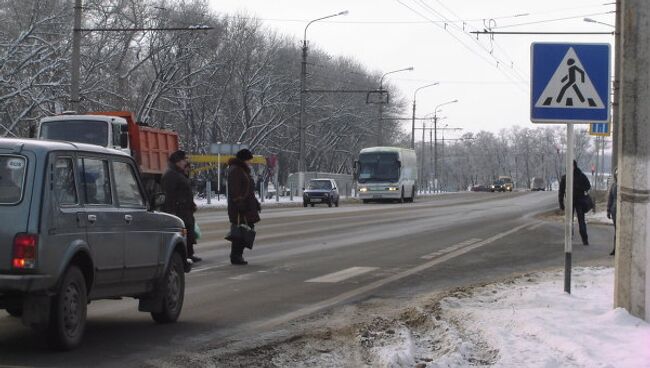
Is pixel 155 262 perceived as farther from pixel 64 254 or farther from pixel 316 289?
pixel 316 289

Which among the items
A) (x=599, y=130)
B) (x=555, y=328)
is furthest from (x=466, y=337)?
(x=599, y=130)

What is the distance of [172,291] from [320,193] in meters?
41.6

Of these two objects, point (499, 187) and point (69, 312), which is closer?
point (69, 312)

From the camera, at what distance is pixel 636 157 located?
320 inches

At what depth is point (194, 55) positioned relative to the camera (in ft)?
208

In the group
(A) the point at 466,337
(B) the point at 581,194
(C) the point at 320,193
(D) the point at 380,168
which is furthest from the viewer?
(D) the point at 380,168

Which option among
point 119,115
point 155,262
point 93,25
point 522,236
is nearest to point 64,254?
point 155,262

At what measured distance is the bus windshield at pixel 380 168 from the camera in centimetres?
5794

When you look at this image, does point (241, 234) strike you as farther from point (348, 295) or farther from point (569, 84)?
point (569, 84)

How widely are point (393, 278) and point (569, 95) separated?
4978 mm

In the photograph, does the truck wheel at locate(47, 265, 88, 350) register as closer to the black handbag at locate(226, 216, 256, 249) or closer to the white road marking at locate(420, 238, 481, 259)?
the black handbag at locate(226, 216, 256, 249)

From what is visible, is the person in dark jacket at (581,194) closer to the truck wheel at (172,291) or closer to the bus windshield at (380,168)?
the truck wheel at (172,291)

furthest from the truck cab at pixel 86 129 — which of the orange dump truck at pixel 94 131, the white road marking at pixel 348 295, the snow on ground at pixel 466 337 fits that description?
the snow on ground at pixel 466 337

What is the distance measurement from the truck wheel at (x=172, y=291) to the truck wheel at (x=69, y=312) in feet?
4.90
